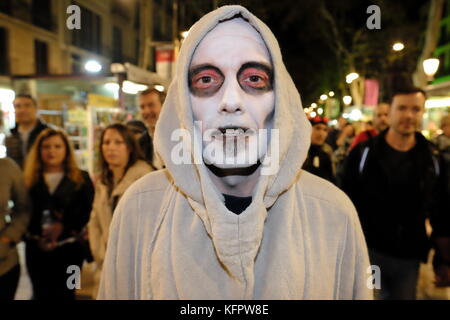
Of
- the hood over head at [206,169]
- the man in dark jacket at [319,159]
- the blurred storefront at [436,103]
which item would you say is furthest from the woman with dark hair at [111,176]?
the blurred storefront at [436,103]

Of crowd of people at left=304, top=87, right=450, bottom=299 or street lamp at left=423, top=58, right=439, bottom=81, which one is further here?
street lamp at left=423, top=58, right=439, bottom=81

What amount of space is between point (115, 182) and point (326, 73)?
26009 mm

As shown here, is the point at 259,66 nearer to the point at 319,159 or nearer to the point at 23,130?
the point at 319,159

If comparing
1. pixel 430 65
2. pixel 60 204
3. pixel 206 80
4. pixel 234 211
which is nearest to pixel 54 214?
pixel 60 204

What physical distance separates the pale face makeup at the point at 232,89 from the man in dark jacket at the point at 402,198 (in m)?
1.75

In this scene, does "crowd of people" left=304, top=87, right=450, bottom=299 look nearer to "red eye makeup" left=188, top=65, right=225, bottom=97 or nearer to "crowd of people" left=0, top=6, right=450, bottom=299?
"crowd of people" left=0, top=6, right=450, bottom=299

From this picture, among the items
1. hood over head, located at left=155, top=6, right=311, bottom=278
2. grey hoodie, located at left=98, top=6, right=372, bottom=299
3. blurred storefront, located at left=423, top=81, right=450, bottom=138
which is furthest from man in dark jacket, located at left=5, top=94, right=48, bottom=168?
blurred storefront, located at left=423, top=81, right=450, bottom=138

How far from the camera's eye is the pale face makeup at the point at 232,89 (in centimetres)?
126

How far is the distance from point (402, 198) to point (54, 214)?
2633 millimetres

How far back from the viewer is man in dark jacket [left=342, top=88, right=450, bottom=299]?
2.72 meters

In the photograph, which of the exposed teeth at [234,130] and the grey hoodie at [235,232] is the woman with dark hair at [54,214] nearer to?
the grey hoodie at [235,232]

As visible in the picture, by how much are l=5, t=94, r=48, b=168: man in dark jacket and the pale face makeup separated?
11.0 ft

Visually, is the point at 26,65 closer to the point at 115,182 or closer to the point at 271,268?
the point at 115,182

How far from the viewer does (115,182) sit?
3.06 metres
